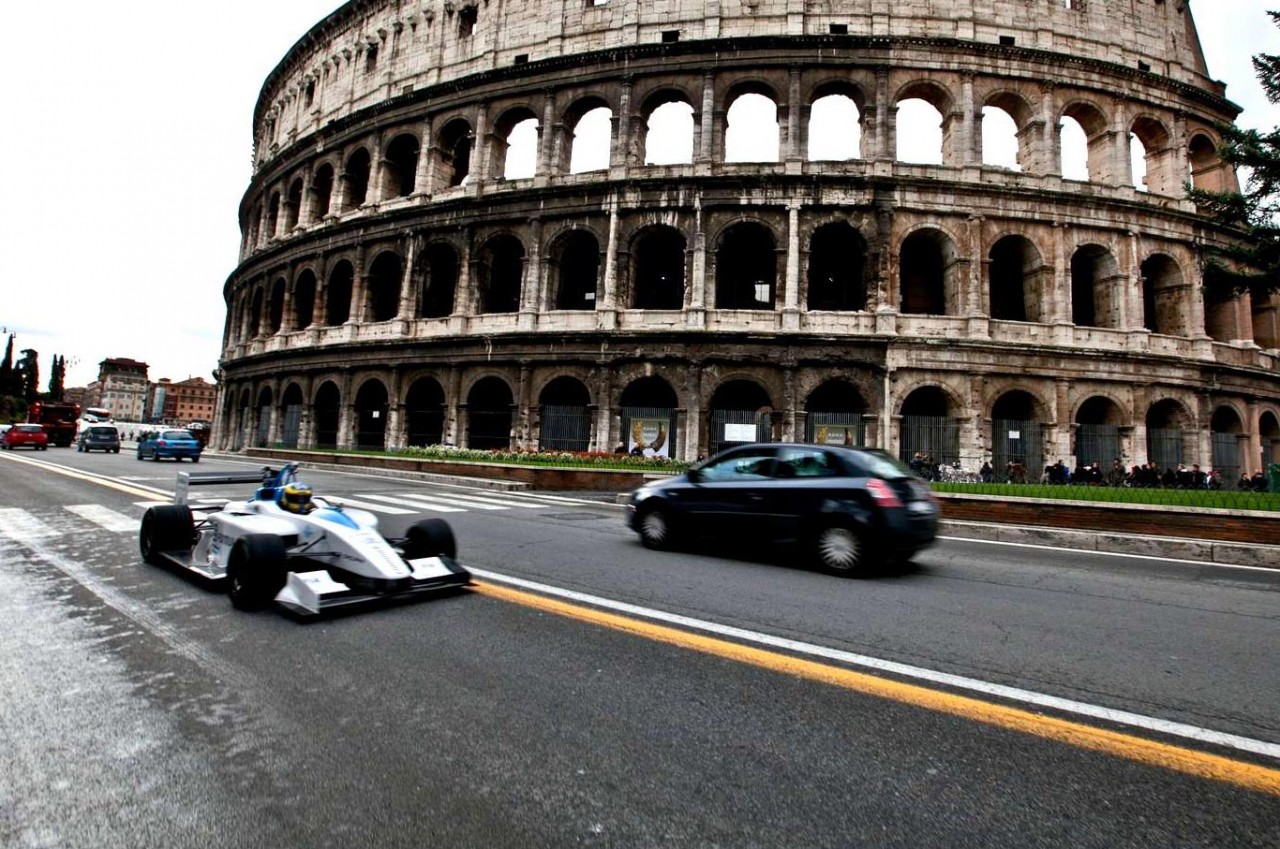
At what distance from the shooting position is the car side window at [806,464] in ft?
22.5

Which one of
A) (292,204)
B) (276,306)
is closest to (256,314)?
(276,306)

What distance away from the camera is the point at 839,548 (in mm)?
6418

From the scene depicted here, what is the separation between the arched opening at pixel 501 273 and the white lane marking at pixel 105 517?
1701cm

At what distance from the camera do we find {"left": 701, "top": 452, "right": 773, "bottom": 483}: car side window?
7238 millimetres

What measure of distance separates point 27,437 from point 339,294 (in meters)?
19.5

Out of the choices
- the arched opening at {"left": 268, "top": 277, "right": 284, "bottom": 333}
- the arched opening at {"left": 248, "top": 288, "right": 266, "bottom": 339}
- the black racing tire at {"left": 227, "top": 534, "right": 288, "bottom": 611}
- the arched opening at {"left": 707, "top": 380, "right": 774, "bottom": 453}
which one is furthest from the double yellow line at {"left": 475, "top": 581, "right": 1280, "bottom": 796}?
the arched opening at {"left": 248, "top": 288, "right": 266, "bottom": 339}

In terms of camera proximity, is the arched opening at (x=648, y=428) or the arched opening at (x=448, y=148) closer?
the arched opening at (x=648, y=428)

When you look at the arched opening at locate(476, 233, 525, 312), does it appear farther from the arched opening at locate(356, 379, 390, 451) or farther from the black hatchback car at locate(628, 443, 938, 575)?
the black hatchback car at locate(628, 443, 938, 575)

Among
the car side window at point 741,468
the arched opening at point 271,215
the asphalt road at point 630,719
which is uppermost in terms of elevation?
the arched opening at point 271,215

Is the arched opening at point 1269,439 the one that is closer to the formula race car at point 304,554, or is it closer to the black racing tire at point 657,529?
the black racing tire at point 657,529

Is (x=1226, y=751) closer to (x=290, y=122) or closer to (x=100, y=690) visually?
(x=100, y=690)

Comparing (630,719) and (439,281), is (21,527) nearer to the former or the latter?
(630,719)

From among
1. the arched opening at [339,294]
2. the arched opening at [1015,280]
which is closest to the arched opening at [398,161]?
the arched opening at [339,294]

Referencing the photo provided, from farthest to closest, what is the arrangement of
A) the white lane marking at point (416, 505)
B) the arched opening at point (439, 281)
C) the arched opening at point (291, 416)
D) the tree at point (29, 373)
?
the tree at point (29, 373)
the arched opening at point (291, 416)
the arched opening at point (439, 281)
the white lane marking at point (416, 505)
